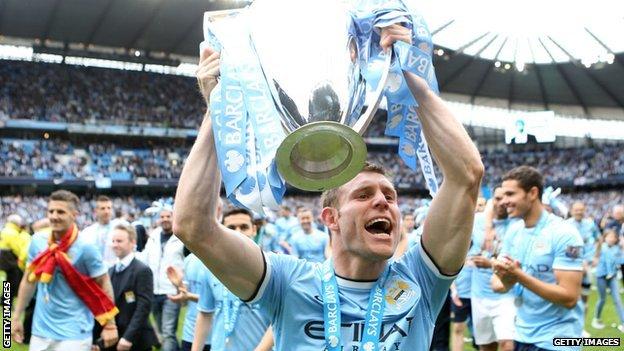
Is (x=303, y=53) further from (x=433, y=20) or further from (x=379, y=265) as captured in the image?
(x=433, y=20)

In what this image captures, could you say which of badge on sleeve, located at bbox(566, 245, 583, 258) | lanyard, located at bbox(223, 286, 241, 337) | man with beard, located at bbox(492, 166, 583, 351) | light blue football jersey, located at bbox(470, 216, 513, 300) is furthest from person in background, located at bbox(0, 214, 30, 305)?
badge on sleeve, located at bbox(566, 245, 583, 258)

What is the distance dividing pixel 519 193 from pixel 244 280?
272 cm

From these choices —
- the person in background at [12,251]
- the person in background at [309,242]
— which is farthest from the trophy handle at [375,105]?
the person in background at [12,251]

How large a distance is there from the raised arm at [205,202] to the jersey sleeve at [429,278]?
616 mm

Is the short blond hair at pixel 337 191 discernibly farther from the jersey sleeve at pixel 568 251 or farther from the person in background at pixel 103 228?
the person in background at pixel 103 228

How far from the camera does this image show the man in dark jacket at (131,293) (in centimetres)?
584

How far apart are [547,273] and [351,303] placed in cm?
250

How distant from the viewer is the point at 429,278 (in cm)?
227

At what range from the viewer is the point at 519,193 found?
4332 millimetres

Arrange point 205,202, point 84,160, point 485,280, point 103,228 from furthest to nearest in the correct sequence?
point 84,160, point 103,228, point 485,280, point 205,202

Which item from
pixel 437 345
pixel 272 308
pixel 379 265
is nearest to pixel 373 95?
pixel 379 265

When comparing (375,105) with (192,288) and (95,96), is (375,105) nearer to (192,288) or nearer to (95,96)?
(192,288)

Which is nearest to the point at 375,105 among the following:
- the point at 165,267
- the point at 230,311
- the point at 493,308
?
the point at 230,311

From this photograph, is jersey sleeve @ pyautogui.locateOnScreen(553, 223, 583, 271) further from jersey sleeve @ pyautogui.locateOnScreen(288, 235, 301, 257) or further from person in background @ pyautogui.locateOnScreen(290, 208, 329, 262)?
jersey sleeve @ pyautogui.locateOnScreen(288, 235, 301, 257)
